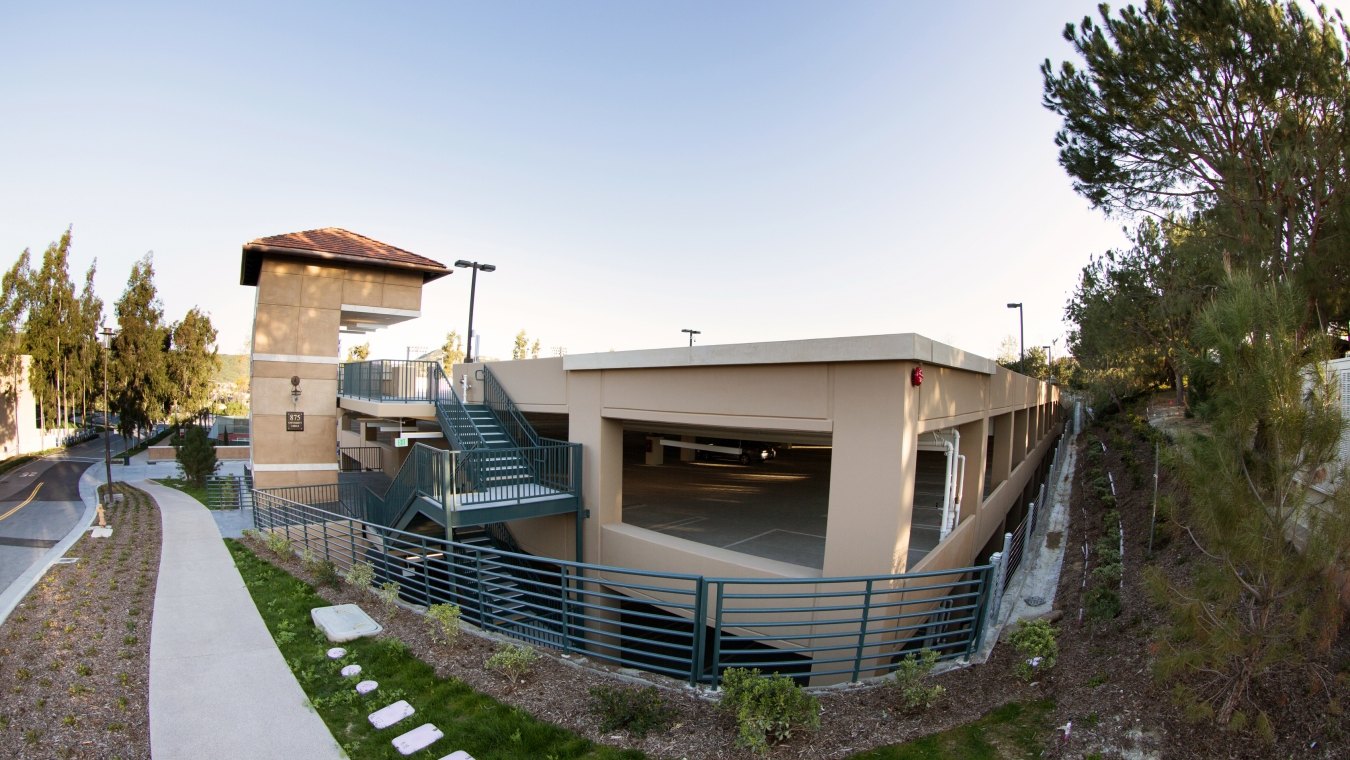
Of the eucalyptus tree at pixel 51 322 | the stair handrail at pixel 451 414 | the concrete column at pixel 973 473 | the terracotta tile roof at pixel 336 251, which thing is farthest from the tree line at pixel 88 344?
the concrete column at pixel 973 473

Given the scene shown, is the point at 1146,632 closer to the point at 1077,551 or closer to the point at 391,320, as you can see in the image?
the point at 1077,551

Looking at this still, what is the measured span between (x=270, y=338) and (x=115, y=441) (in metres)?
44.3

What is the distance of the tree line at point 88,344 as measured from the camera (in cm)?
3438

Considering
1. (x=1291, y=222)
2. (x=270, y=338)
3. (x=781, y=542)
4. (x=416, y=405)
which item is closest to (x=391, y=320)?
(x=270, y=338)

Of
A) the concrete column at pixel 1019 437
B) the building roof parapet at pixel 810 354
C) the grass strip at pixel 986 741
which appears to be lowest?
the grass strip at pixel 986 741

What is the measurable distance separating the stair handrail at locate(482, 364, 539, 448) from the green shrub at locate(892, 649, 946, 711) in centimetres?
921

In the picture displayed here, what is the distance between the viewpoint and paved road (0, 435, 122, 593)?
1428 cm

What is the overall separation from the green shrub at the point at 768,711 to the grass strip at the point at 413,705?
0.82m

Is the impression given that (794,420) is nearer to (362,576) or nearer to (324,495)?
(362,576)

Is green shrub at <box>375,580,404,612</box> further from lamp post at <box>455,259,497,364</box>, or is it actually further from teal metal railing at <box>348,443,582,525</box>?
lamp post at <box>455,259,497,364</box>

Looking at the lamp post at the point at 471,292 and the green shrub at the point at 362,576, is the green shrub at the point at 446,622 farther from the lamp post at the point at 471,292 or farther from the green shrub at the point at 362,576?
the lamp post at the point at 471,292

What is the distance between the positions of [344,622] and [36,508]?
22.9 metres

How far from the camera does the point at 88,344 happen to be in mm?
36062

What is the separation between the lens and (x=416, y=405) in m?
15.7
